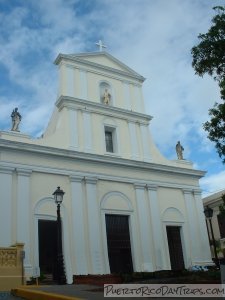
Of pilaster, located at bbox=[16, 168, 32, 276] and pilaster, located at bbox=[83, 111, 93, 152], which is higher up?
pilaster, located at bbox=[83, 111, 93, 152]

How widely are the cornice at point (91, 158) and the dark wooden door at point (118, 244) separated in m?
3.37

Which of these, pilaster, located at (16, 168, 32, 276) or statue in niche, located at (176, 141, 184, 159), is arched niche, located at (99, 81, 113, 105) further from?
pilaster, located at (16, 168, 32, 276)

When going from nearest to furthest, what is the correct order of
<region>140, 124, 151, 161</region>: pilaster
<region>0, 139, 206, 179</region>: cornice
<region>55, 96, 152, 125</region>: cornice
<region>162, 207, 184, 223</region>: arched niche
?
<region>0, 139, 206, 179</region>: cornice, <region>55, 96, 152, 125</region>: cornice, <region>162, 207, 184, 223</region>: arched niche, <region>140, 124, 151, 161</region>: pilaster

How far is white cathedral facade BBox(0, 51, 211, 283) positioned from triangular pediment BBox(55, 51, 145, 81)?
72 millimetres

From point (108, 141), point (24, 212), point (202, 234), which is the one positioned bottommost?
point (202, 234)

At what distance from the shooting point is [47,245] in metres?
21.9

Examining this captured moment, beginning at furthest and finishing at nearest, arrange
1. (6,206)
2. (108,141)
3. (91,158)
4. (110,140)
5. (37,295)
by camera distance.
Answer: (110,140)
(108,141)
(91,158)
(6,206)
(37,295)

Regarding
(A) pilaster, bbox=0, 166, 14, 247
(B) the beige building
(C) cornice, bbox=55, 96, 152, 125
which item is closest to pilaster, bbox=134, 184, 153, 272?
(C) cornice, bbox=55, 96, 152, 125

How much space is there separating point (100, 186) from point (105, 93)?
22.8 ft

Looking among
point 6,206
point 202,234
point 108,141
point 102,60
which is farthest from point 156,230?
point 102,60

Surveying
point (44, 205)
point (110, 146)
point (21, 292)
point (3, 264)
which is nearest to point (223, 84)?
point (21, 292)

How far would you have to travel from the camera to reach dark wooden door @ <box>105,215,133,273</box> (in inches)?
928

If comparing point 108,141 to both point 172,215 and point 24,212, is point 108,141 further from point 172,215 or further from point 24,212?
point 24,212

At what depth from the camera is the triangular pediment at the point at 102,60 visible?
27.0 meters
